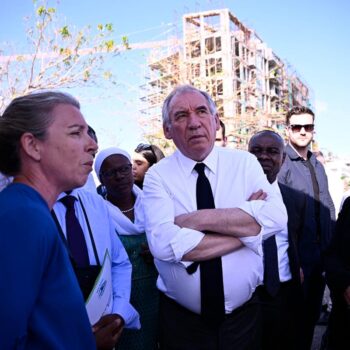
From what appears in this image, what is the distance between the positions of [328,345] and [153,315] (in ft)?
3.91

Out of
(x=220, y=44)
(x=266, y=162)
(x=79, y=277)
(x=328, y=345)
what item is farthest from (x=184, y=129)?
(x=220, y=44)

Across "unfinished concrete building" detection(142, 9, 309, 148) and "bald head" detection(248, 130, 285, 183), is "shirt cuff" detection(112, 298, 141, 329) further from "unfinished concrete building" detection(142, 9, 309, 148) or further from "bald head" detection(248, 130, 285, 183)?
"unfinished concrete building" detection(142, 9, 309, 148)

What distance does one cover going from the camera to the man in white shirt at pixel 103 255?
6.17 feet

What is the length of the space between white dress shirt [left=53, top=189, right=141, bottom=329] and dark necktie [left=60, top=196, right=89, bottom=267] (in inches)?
1.0

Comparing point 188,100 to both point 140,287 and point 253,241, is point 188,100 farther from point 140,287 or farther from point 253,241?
point 140,287

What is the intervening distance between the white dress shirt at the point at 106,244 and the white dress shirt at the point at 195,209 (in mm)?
206

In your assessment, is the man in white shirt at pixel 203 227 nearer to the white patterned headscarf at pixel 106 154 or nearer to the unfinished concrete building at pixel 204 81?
the white patterned headscarf at pixel 106 154

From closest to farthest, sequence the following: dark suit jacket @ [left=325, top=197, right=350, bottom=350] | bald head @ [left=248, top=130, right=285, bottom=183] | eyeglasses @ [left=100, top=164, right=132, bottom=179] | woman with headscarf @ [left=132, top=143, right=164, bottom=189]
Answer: dark suit jacket @ [left=325, top=197, right=350, bottom=350]
eyeglasses @ [left=100, top=164, right=132, bottom=179]
bald head @ [left=248, top=130, right=285, bottom=183]
woman with headscarf @ [left=132, top=143, right=164, bottom=189]

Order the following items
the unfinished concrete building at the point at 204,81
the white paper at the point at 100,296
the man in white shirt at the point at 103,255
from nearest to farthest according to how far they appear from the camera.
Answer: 1. the white paper at the point at 100,296
2. the man in white shirt at the point at 103,255
3. the unfinished concrete building at the point at 204,81

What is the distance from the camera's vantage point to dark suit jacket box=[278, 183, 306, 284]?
9.98 feet

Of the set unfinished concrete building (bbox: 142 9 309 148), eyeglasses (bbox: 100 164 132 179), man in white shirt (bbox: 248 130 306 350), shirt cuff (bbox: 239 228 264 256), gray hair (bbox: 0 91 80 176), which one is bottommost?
man in white shirt (bbox: 248 130 306 350)

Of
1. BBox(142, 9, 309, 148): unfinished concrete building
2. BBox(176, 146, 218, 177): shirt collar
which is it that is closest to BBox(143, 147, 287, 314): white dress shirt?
BBox(176, 146, 218, 177): shirt collar

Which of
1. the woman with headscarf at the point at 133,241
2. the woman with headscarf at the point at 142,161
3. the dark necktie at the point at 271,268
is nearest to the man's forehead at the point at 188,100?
the woman with headscarf at the point at 133,241

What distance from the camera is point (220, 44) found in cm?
2933
